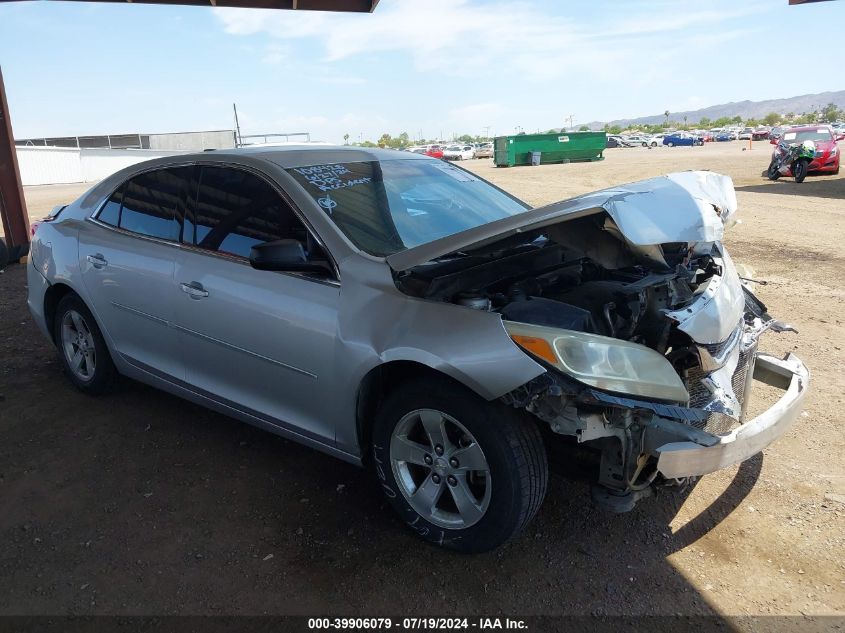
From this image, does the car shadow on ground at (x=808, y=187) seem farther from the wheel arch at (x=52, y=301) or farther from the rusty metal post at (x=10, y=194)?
the rusty metal post at (x=10, y=194)

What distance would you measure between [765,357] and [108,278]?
3.82 m

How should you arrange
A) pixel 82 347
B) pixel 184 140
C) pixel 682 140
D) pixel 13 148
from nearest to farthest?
1. pixel 82 347
2. pixel 13 148
3. pixel 184 140
4. pixel 682 140

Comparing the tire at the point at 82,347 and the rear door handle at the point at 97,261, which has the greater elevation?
the rear door handle at the point at 97,261

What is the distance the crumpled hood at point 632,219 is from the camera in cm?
248

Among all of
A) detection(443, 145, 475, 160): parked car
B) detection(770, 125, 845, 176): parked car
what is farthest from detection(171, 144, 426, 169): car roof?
detection(443, 145, 475, 160): parked car

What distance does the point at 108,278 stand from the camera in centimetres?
394

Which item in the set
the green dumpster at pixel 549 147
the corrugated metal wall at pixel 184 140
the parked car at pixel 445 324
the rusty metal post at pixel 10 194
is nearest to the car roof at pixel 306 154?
the parked car at pixel 445 324

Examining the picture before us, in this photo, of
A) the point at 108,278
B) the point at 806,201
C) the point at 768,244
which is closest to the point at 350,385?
the point at 108,278

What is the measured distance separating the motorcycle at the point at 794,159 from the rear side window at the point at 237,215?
19.8 m

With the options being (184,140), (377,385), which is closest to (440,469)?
(377,385)

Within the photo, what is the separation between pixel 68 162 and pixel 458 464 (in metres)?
49.9

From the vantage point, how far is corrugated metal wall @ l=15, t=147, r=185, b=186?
4162 cm

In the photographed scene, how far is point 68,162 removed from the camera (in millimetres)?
44281

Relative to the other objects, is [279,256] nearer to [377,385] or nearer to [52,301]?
[377,385]
